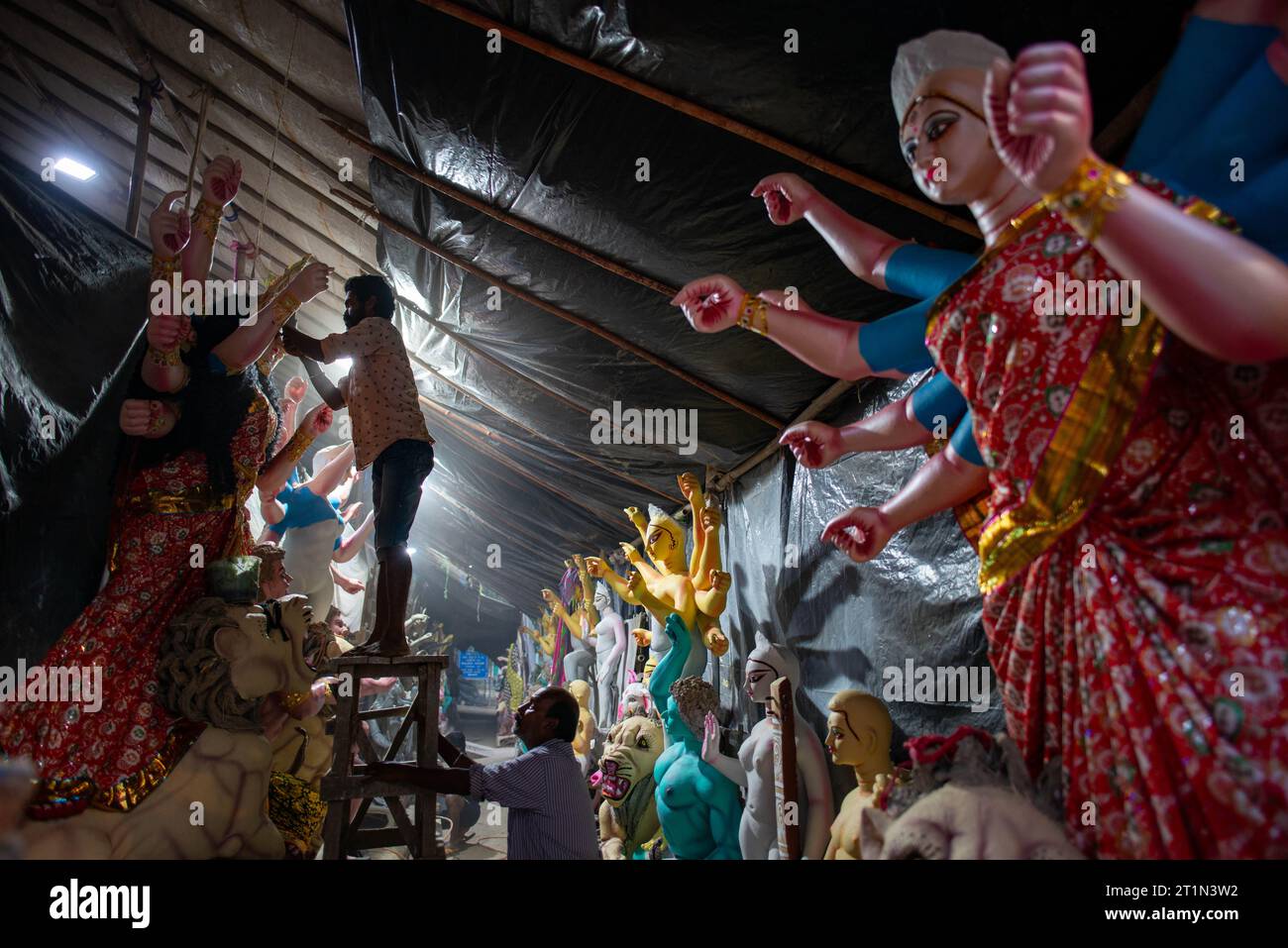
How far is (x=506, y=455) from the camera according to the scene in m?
6.59

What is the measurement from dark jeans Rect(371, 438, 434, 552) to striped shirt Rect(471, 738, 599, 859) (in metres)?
0.91

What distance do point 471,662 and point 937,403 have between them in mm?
17873

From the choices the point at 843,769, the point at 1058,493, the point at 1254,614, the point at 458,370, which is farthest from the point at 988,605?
the point at 458,370

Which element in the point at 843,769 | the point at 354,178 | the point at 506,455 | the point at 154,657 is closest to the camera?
the point at 154,657

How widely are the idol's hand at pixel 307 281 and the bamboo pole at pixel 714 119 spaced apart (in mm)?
976

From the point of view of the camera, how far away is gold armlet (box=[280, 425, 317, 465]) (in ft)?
9.97

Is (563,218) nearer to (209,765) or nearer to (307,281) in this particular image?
(307,281)

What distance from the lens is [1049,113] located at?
98 cm

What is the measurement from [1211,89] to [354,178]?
4.05 meters

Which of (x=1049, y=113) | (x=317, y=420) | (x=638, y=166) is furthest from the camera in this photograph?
(x=317, y=420)

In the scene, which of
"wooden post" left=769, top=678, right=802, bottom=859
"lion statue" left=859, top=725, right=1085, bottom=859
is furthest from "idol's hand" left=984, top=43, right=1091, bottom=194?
"wooden post" left=769, top=678, right=802, bottom=859

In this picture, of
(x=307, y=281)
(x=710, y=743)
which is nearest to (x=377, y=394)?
(x=307, y=281)
